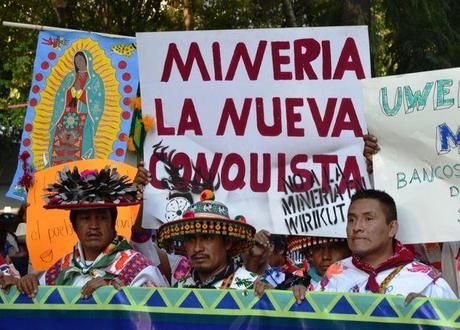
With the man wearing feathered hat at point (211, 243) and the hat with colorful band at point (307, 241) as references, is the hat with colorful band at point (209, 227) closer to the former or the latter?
the man wearing feathered hat at point (211, 243)

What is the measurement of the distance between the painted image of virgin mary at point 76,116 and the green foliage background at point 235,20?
544 centimetres

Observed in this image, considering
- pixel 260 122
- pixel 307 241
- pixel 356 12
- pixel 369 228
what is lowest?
pixel 307 241

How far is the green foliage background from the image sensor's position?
40.6 ft

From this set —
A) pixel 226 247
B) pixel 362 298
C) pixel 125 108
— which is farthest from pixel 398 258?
pixel 125 108

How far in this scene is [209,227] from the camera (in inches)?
197

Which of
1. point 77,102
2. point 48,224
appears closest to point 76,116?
point 77,102

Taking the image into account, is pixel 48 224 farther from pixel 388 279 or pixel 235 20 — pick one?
pixel 235 20

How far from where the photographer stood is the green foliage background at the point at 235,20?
1237 cm

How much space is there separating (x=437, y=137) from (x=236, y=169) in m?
1.18

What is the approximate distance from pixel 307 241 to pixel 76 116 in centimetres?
191

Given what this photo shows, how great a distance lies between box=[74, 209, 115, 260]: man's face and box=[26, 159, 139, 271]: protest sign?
2.95 ft

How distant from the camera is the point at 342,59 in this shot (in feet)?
19.0

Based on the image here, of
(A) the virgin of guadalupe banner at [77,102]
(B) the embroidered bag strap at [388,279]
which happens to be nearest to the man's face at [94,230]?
(A) the virgin of guadalupe banner at [77,102]

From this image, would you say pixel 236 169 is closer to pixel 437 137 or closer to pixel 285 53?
pixel 285 53
